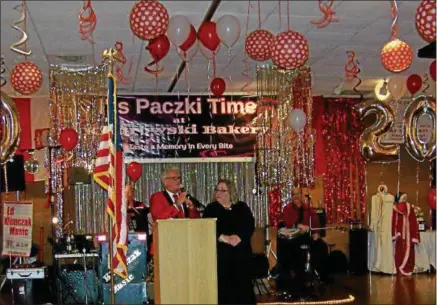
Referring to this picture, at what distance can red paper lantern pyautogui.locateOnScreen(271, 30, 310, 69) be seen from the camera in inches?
184

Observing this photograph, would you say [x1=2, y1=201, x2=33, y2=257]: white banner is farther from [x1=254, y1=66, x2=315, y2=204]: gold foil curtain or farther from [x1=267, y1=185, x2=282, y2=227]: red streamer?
[x1=267, y1=185, x2=282, y2=227]: red streamer

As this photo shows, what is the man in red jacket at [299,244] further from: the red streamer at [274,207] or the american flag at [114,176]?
the american flag at [114,176]

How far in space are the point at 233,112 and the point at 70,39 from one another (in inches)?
151

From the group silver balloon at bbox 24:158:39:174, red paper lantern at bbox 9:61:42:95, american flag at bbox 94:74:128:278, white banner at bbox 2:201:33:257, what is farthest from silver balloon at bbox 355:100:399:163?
silver balloon at bbox 24:158:39:174

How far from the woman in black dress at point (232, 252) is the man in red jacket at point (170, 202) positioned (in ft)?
2.04

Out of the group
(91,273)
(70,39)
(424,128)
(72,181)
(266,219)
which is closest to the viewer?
(424,128)

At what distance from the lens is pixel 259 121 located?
851cm

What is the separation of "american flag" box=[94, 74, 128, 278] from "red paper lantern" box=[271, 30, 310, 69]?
4.35 feet

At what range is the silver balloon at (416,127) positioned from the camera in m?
5.41

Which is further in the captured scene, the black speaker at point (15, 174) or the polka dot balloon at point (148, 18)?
the black speaker at point (15, 174)

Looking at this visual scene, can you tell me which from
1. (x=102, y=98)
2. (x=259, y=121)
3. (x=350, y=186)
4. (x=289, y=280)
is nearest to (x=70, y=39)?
(x=102, y=98)

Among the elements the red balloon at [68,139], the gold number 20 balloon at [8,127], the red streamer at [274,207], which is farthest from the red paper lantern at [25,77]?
the red streamer at [274,207]

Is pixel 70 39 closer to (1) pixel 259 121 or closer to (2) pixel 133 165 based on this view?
(2) pixel 133 165

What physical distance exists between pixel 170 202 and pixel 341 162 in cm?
495
